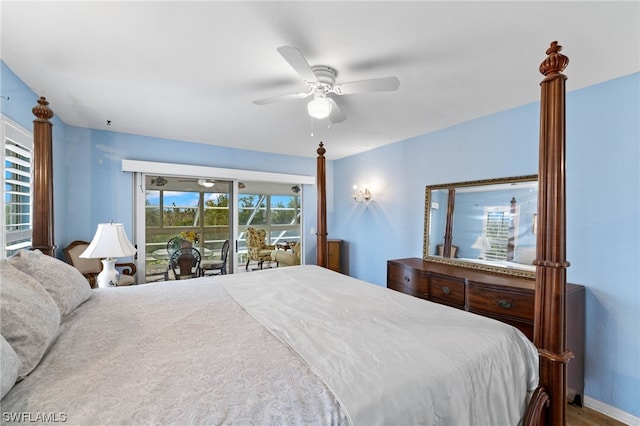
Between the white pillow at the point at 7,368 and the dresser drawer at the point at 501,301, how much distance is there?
8.99ft

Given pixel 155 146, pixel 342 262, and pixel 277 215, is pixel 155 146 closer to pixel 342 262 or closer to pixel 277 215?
pixel 277 215

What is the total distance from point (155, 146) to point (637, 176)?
15.8ft

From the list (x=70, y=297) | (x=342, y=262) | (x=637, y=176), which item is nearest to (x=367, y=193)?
(x=342, y=262)

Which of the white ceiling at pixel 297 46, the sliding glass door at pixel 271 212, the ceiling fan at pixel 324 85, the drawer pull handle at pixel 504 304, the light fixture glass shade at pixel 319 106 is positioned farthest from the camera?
the sliding glass door at pixel 271 212

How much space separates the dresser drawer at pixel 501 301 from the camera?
2148 millimetres

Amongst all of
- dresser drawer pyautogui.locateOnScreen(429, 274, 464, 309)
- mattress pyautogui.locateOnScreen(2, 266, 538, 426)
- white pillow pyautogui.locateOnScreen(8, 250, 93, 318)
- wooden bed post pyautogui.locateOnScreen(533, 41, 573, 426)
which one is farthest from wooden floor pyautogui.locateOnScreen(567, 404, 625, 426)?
white pillow pyautogui.locateOnScreen(8, 250, 93, 318)

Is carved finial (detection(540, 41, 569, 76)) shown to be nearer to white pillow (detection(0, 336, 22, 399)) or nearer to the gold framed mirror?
the gold framed mirror

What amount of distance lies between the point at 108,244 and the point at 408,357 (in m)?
2.46

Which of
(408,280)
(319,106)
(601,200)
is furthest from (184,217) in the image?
(601,200)

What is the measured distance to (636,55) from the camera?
180 cm

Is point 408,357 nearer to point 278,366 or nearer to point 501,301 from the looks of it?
point 278,366

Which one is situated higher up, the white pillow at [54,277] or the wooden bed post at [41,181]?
the wooden bed post at [41,181]

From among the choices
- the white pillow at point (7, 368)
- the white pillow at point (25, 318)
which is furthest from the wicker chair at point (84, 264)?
the white pillow at point (7, 368)

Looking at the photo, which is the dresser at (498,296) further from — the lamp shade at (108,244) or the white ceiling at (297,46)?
the lamp shade at (108,244)
